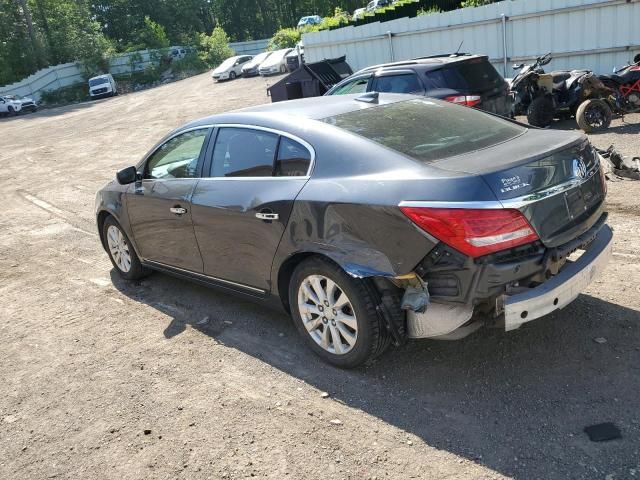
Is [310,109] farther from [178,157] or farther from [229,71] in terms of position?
[229,71]

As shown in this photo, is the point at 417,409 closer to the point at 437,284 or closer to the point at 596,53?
the point at 437,284

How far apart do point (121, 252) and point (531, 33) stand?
11189 millimetres

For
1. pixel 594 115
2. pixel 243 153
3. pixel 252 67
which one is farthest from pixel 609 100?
pixel 252 67

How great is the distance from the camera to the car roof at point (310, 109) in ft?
14.1

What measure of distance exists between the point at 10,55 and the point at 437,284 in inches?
2126

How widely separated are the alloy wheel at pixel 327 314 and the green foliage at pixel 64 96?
149 feet

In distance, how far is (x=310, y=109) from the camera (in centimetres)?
443

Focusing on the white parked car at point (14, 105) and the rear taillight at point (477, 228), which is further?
the white parked car at point (14, 105)

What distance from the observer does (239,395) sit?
3861 mm

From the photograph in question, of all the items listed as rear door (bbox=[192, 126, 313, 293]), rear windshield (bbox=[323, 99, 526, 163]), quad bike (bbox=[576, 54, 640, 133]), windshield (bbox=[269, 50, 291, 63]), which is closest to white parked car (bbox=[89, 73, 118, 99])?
windshield (bbox=[269, 50, 291, 63])

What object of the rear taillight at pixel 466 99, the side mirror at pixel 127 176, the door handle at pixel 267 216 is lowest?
the rear taillight at pixel 466 99

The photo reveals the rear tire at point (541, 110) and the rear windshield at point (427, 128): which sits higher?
the rear windshield at point (427, 128)

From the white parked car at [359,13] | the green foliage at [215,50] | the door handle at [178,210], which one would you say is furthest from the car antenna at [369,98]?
the green foliage at [215,50]

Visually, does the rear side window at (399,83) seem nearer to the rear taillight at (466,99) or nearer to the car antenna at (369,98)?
the rear taillight at (466,99)
